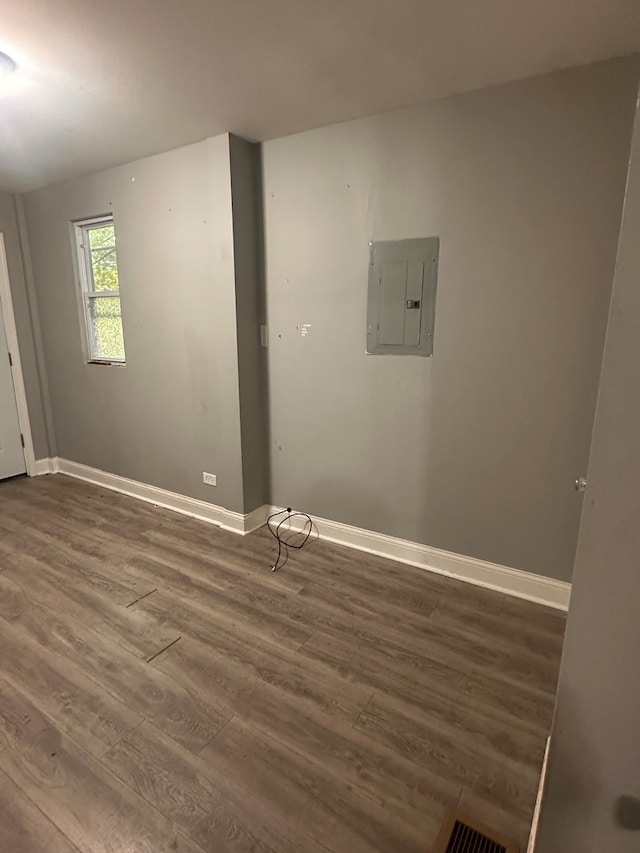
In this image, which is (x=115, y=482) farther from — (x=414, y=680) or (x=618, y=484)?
(x=618, y=484)

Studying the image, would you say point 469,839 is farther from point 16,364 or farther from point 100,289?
point 16,364

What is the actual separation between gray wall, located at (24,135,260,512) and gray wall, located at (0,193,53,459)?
129mm

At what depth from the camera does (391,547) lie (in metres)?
2.71

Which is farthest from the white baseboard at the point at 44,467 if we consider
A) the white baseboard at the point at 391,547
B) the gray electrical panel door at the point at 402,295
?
the gray electrical panel door at the point at 402,295

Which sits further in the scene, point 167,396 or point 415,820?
point 167,396

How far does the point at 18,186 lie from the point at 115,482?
2562mm

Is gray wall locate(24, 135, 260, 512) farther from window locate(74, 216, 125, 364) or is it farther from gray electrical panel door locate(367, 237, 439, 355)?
gray electrical panel door locate(367, 237, 439, 355)

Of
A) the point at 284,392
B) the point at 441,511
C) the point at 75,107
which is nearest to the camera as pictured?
the point at 75,107

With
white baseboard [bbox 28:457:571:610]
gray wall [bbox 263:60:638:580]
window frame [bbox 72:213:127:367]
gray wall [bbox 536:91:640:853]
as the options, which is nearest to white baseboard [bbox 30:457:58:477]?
white baseboard [bbox 28:457:571:610]

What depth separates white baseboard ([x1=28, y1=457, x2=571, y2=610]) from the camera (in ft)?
7.48

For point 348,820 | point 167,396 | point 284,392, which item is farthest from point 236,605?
point 167,396

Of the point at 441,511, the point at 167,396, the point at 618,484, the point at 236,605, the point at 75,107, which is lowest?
the point at 236,605

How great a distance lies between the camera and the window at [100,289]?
11.6 ft

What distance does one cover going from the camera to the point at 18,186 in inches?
142
